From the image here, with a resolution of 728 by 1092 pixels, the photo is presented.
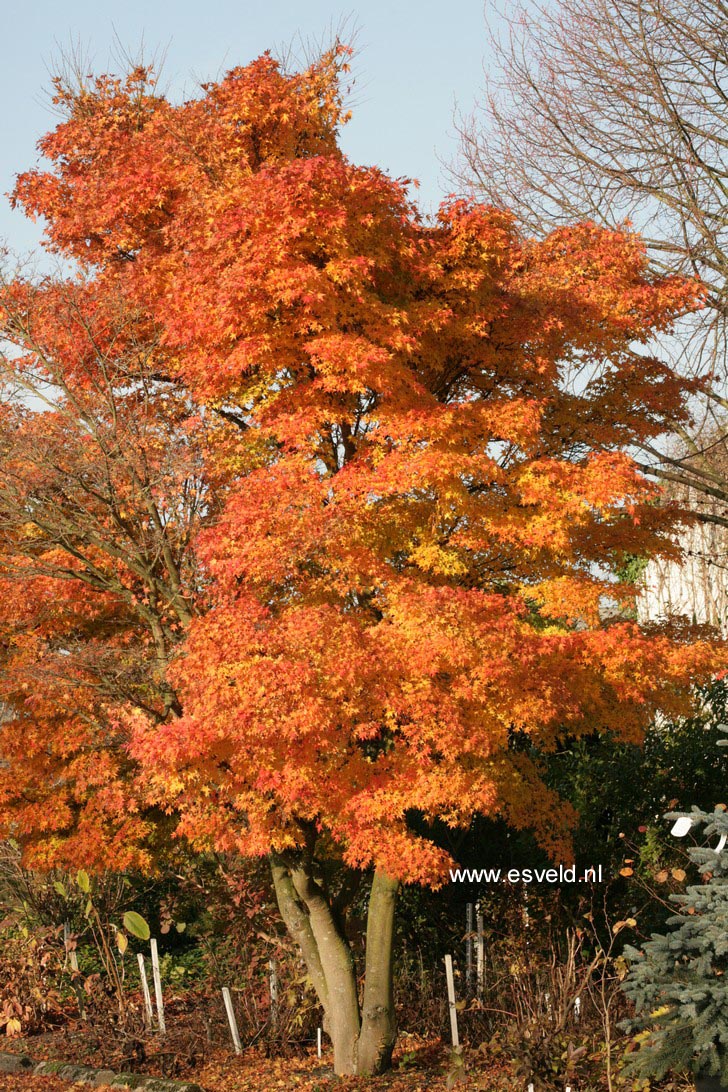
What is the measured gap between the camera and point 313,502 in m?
8.83

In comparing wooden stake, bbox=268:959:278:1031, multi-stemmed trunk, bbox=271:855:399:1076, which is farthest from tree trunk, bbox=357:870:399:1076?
wooden stake, bbox=268:959:278:1031

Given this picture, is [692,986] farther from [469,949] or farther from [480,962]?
[469,949]

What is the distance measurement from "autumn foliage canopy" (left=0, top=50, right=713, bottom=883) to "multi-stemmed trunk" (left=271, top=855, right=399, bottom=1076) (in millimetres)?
725

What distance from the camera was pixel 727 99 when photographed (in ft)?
41.3

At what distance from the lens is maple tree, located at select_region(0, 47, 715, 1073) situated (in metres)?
8.41

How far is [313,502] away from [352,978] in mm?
4717

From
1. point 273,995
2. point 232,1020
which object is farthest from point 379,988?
point 232,1020

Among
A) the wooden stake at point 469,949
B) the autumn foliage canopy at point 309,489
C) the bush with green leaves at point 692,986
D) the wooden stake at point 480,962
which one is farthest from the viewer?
the wooden stake at point 469,949

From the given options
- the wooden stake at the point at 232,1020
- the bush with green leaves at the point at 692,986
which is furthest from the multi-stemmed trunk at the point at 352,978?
the bush with green leaves at the point at 692,986

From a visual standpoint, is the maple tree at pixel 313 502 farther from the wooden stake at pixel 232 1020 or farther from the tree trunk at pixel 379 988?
the wooden stake at pixel 232 1020

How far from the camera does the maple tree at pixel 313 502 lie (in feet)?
27.6

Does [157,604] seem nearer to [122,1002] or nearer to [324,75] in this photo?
[122,1002]

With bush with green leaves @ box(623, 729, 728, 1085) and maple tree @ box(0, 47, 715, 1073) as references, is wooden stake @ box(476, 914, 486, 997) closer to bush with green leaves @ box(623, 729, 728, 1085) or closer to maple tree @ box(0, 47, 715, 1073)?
maple tree @ box(0, 47, 715, 1073)

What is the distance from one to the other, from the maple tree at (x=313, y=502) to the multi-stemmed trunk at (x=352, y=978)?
30mm
